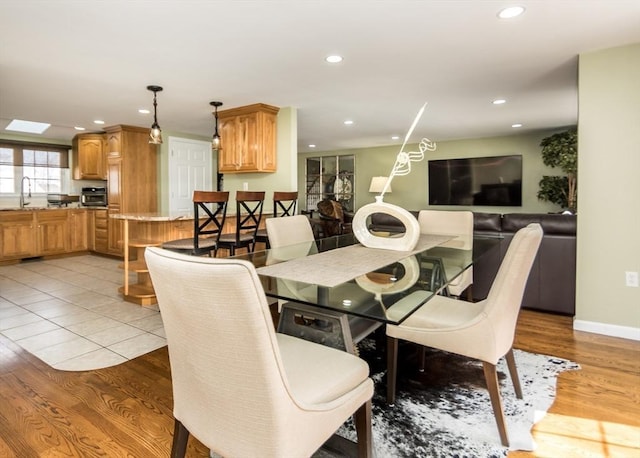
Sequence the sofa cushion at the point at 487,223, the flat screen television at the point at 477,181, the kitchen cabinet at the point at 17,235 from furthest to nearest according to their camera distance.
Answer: the flat screen television at the point at 477,181 < the kitchen cabinet at the point at 17,235 < the sofa cushion at the point at 487,223

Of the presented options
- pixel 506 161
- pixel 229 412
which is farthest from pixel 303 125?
pixel 229 412

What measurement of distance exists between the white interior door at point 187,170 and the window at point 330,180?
313 cm

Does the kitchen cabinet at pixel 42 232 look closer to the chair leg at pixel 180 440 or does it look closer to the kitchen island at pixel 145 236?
the kitchen island at pixel 145 236

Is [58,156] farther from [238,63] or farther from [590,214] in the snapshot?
[590,214]

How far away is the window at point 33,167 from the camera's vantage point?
6.30 metres

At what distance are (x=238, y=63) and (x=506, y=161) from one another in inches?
225

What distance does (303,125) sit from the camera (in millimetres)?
5777

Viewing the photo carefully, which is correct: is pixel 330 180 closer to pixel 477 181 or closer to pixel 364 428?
pixel 477 181

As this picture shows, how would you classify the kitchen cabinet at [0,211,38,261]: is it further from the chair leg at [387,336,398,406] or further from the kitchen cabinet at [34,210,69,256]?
the chair leg at [387,336,398,406]

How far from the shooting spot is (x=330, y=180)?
30.2 ft

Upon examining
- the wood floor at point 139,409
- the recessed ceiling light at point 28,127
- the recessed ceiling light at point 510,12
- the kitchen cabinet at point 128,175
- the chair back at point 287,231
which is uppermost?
the recessed ceiling light at point 28,127

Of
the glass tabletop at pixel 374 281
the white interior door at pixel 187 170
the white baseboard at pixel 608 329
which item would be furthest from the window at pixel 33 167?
the white baseboard at pixel 608 329

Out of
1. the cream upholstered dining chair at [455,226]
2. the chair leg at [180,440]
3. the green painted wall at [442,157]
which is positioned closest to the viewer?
the chair leg at [180,440]

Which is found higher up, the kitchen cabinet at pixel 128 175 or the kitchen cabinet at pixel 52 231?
the kitchen cabinet at pixel 128 175
